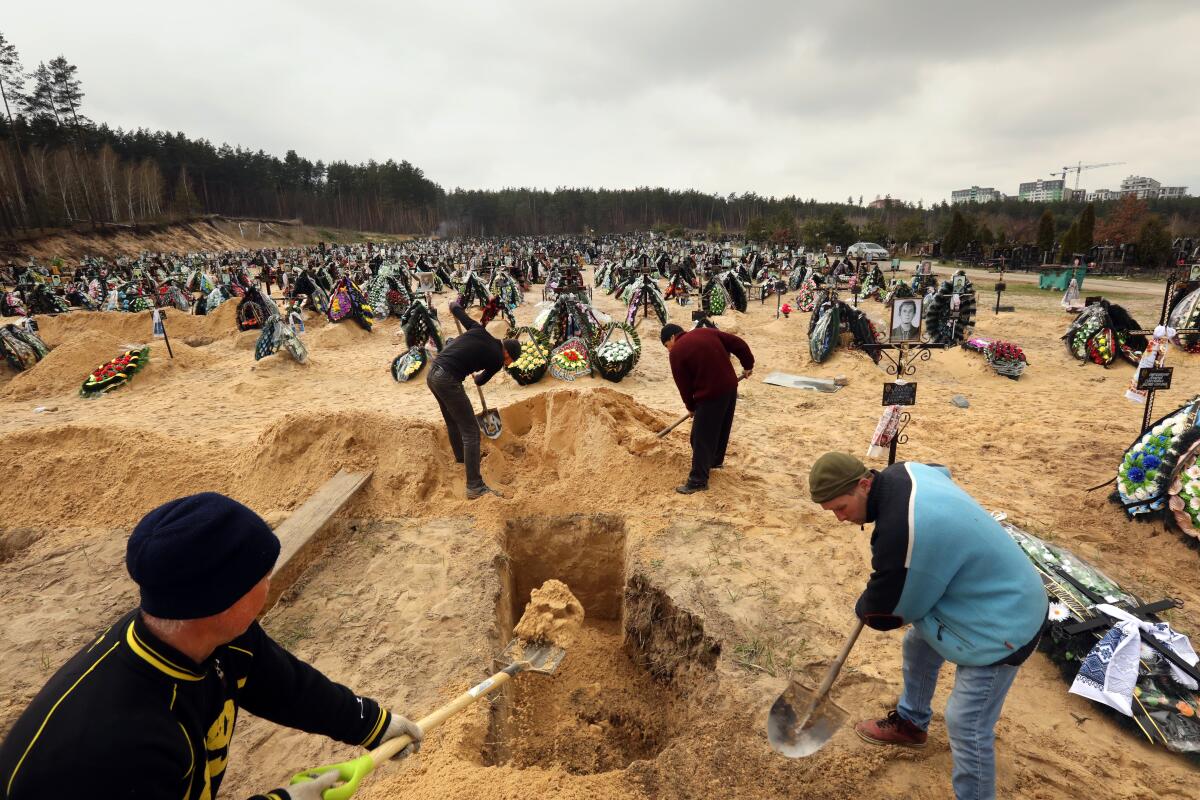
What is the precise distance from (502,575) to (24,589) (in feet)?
12.7

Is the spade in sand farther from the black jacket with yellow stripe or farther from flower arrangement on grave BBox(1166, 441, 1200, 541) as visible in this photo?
flower arrangement on grave BBox(1166, 441, 1200, 541)

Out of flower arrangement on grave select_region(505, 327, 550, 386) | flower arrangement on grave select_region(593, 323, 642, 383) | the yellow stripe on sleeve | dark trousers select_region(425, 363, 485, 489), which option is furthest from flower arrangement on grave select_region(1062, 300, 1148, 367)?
the yellow stripe on sleeve

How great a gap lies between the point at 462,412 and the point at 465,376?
0.38m

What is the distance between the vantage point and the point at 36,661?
12.1 feet

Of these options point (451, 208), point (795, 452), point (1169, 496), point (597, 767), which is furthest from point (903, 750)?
point (451, 208)

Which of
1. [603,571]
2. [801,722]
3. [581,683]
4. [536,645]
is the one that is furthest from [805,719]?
[603,571]

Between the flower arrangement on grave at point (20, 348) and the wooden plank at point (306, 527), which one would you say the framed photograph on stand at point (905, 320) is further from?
the flower arrangement on grave at point (20, 348)

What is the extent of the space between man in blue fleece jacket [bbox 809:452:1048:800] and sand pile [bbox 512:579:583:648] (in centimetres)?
225

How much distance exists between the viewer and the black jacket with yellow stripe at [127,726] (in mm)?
1174

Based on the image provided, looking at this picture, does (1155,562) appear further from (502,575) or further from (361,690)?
(361,690)

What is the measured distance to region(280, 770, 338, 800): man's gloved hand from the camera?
1739 millimetres

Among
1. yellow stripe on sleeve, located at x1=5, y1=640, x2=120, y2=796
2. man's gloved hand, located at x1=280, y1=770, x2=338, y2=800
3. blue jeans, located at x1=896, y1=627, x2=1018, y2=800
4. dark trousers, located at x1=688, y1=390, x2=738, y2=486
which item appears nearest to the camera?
yellow stripe on sleeve, located at x1=5, y1=640, x2=120, y2=796

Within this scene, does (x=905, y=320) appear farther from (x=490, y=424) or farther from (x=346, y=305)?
(x=346, y=305)

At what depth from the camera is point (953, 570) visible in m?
2.15
